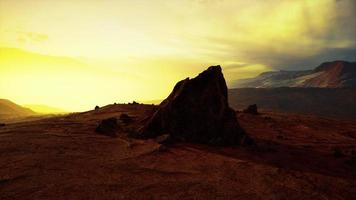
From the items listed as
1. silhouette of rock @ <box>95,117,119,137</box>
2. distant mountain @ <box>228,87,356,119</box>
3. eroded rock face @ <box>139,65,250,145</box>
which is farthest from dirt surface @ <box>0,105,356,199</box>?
distant mountain @ <box>228,87,356,119</box>

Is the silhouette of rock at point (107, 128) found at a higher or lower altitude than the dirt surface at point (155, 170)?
higher

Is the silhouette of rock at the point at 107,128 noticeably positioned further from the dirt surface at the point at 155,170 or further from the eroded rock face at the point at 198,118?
the eroded rock face at the point at 198,118

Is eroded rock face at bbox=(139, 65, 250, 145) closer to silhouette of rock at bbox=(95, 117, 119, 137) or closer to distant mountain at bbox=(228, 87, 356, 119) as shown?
silhouette of rock at bbox=(95, 117, 119, 137)

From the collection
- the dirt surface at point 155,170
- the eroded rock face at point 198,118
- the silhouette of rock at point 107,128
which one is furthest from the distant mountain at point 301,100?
the dirt surface at point 155,170

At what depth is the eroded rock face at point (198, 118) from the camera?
13148mm

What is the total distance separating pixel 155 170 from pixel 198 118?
5.55 metres

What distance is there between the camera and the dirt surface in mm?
6574

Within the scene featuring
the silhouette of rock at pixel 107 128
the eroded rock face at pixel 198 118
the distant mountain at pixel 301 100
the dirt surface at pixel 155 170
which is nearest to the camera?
the dirt surface at pixel 155 170

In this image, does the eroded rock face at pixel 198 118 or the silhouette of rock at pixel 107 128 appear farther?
the silhouette of rock at pixel 107 128

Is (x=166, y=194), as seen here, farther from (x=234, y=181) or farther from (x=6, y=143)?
(x=6, y=143)

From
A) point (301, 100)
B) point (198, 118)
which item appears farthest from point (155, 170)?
point (301, 100)

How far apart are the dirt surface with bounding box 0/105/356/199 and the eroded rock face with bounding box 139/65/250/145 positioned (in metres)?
0.96

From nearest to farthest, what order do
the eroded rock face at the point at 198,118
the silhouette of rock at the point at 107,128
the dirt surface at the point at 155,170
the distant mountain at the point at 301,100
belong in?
the dirt surface at the point at 155,170 < the eroded rock face at the point at 198,118 < the silhouette of rock at the point at 107,128 < the distant mountain at the point at 301,100

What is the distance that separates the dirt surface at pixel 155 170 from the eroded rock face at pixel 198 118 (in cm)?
96
